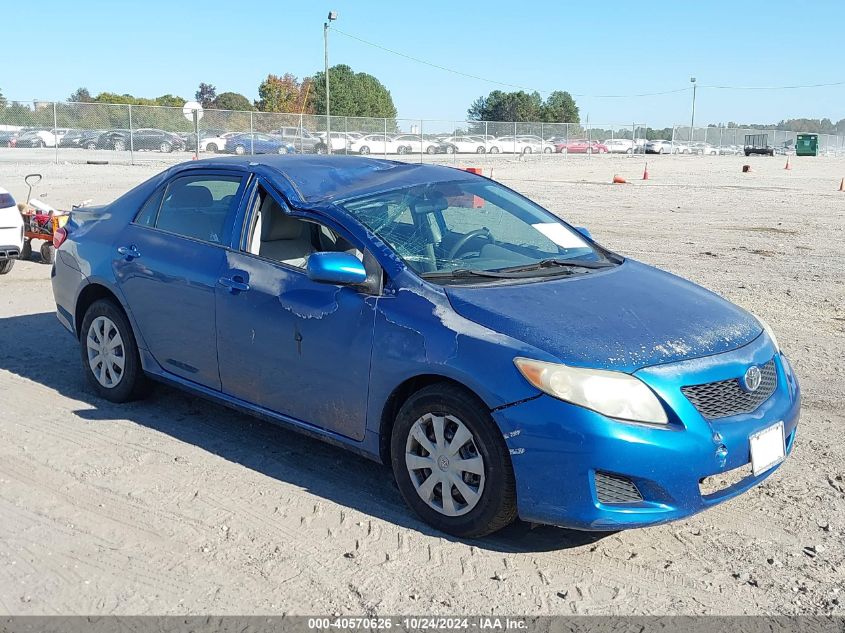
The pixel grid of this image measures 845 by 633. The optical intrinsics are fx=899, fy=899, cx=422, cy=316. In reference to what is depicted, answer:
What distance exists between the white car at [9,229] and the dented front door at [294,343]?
6.48 metres

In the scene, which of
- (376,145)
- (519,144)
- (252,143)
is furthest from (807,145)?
(252,143)

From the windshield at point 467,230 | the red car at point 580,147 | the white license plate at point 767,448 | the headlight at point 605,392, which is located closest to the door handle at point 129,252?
the windshield at point 467,230

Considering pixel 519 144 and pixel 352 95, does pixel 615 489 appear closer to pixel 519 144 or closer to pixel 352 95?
pixel 519 144

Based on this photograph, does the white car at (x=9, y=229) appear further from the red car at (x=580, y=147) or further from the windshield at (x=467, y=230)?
the red car at (x=580, y=147)

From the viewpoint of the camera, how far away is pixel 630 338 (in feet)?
12.9

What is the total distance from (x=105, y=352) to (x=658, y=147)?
6787 cm

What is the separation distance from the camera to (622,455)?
11.9 feet

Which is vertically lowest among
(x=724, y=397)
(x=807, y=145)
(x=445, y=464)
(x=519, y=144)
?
(x=445, y=464)

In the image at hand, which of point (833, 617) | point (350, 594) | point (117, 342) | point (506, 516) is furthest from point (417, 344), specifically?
point (117, 342)

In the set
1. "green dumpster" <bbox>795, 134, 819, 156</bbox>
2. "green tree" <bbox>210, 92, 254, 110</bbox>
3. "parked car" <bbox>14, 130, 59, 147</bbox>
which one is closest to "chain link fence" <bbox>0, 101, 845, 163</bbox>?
"parked car" <bbox>14, 130, 59, 147</bbox>

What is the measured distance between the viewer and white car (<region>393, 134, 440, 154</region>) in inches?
1876

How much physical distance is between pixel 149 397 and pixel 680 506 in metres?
3.81

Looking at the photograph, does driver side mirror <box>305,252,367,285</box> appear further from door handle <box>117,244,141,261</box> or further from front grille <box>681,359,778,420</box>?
door handle <box>117,244,141,261</box>

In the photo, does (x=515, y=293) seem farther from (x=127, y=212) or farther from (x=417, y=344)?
(x=127, y=212)
